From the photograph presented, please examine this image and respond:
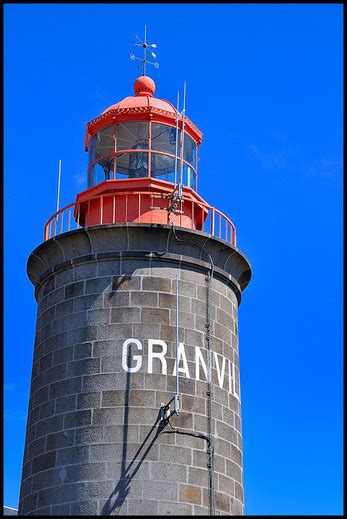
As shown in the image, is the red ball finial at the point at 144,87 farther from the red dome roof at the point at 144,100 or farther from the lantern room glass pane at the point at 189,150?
the lantern room glass pane at the point at 189,150

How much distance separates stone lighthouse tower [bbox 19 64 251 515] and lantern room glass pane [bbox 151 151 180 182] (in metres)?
0.03

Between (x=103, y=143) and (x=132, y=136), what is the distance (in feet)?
2.84

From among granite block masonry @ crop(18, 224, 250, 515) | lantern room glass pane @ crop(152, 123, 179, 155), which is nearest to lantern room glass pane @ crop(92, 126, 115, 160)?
lantern room glass pane @ crop(152, 123, 179, 155)

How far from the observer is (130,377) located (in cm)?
2156

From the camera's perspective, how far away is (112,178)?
82.7 ft

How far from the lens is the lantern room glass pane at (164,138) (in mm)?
25594

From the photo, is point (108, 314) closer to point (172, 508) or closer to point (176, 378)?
point (176, 378)

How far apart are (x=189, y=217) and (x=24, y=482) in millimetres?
7444

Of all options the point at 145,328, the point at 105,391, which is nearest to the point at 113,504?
the point at 105,391

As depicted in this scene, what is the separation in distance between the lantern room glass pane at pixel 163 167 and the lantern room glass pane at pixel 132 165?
0.21 meters

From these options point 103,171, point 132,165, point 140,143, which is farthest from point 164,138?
point 103,171

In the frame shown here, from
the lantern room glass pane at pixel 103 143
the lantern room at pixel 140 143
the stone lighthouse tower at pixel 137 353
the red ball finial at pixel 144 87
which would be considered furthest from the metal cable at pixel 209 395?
the red ball finial at pixel 144 87

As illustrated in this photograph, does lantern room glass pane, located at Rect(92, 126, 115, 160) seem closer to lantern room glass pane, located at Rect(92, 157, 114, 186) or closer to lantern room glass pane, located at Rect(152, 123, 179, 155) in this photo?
lantern room glass pane, located at Rect(92, 157, 114, 186)

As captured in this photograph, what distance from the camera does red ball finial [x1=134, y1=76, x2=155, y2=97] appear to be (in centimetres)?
2698
